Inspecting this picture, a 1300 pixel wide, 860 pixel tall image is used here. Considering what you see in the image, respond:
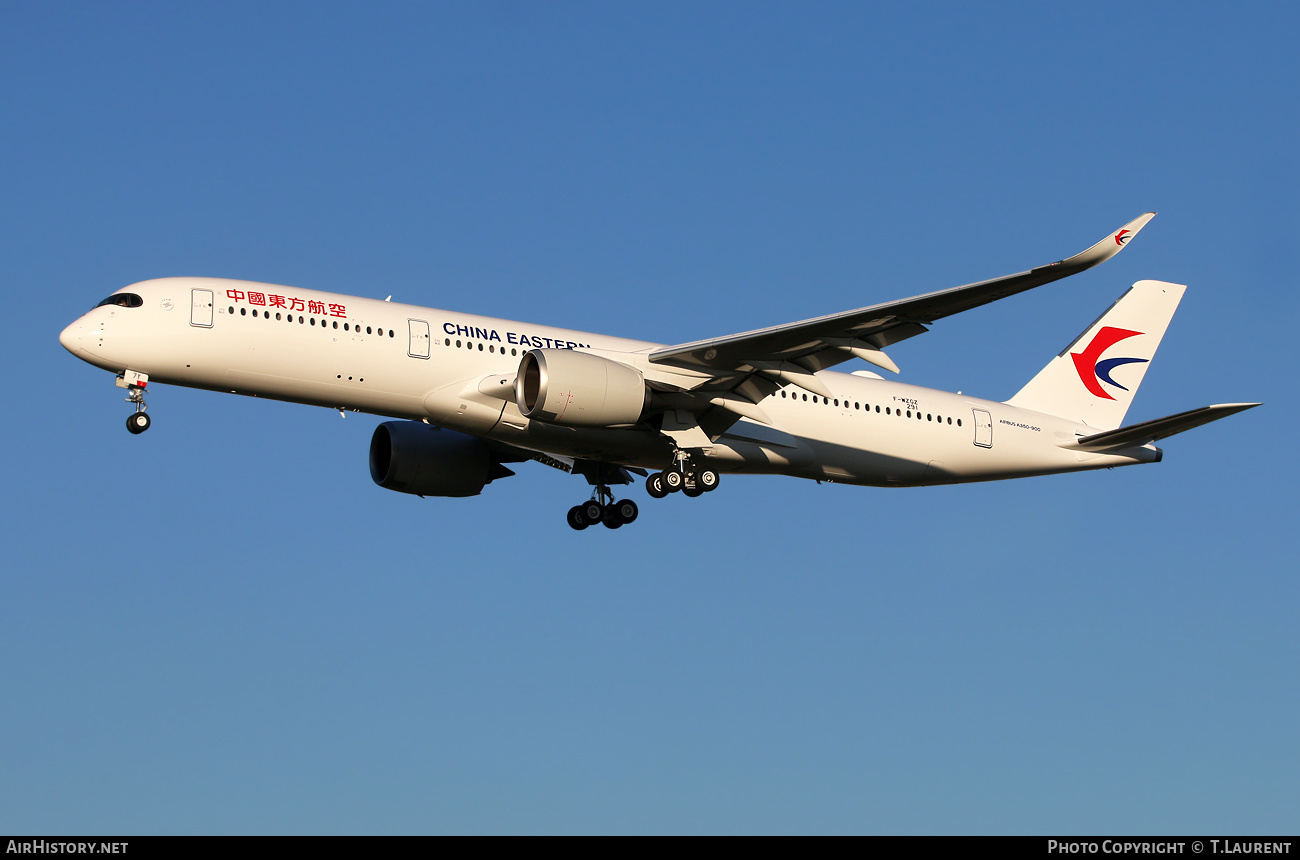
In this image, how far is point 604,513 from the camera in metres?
34.2

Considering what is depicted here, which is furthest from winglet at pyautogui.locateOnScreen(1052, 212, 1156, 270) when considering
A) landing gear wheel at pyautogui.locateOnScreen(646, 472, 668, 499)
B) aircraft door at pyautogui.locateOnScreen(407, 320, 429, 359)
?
aircraft door at pyautogui.locateOnScreen(407, 320, 429, 359)

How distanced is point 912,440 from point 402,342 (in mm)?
13041

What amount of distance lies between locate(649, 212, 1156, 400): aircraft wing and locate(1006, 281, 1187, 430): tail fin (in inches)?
391

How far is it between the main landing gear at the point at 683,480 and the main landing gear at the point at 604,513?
279 cm

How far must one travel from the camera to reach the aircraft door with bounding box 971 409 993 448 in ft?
113

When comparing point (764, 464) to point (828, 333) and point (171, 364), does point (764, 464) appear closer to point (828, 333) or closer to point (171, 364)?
point (828, 333)

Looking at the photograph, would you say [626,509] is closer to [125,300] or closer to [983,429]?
[983,429]

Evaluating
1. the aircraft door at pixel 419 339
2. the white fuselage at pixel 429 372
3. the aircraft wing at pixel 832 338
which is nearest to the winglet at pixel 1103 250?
the aircraft wing at pixel 832 338

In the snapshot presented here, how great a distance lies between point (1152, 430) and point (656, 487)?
12327mm

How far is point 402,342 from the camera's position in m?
28.7

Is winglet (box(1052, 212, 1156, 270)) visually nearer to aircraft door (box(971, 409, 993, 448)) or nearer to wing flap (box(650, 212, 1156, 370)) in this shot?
wing flap (box(650, 212, 1156, 370))

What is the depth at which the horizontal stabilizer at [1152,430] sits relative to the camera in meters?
28.8
